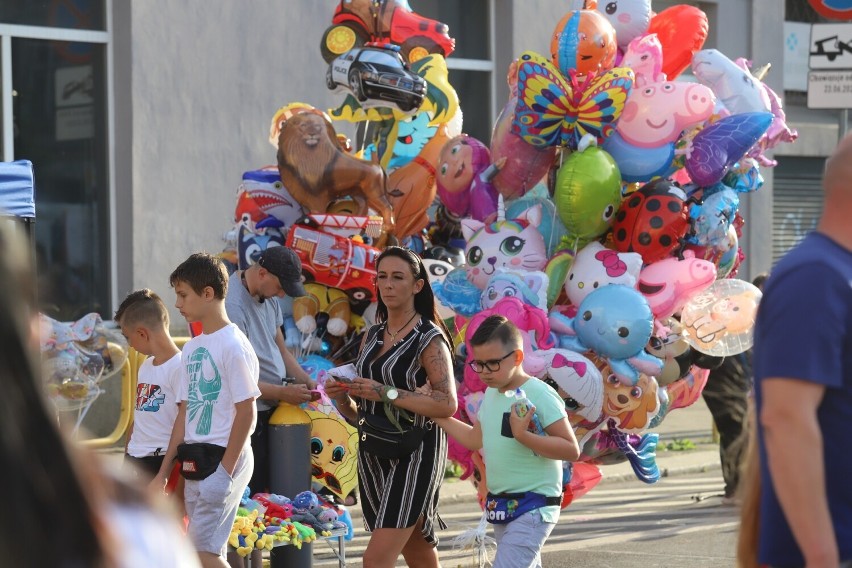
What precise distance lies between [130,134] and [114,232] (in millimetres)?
925

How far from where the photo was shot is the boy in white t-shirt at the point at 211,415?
5.84 metres

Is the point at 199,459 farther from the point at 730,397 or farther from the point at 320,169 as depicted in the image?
the point at 730,397

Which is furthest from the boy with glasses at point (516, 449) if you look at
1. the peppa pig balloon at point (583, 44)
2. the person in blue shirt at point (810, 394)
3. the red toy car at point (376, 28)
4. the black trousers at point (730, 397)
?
the black trousers at point (730, 397)

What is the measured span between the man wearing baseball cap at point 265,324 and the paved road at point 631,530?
1310mm

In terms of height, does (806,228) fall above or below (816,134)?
below

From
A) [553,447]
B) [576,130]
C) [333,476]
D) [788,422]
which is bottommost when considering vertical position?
[333,476]

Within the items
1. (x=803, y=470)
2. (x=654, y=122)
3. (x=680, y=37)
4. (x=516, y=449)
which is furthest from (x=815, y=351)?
(x=680, y=37)

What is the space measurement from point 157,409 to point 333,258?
256cm

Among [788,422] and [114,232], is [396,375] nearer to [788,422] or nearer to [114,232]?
[788,422]

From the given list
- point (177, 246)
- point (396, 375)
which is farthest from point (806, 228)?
point (396, 375)

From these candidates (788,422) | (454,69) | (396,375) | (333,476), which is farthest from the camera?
(454,69)

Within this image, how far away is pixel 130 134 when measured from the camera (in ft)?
40.8

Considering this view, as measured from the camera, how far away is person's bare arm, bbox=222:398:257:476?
580 cm

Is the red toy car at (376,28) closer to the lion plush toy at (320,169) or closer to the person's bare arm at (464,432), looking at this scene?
the lion plush toy at (320,169)
